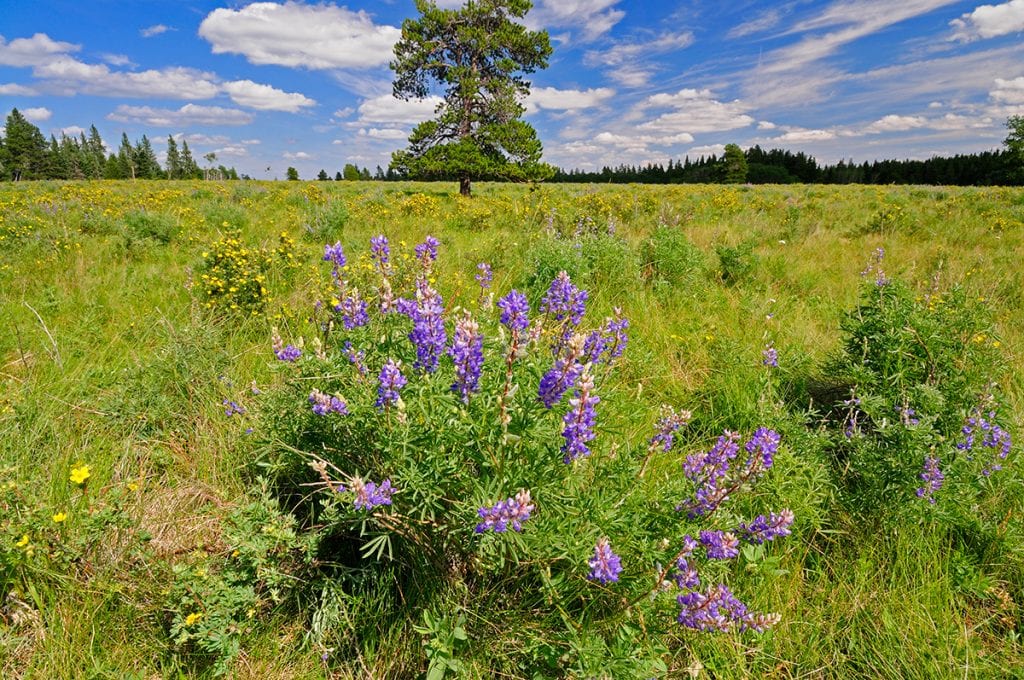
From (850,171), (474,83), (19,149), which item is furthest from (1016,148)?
(19,149)

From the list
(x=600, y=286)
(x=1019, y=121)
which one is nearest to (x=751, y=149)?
(x=1019, y=121)

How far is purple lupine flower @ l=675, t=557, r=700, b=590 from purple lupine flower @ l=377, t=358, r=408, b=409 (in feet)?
3.48

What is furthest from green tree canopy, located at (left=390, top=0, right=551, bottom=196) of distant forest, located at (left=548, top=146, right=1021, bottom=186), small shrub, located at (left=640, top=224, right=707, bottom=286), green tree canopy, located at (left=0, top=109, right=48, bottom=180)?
green tree canopy, located at (left=0, top=109, right=48, bottom=180)

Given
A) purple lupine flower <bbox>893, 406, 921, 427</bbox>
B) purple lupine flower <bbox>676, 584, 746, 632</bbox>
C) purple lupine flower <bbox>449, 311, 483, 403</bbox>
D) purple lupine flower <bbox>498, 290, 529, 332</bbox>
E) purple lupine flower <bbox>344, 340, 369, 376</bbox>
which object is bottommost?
purple lupine flower <bbox>676, 584, 746, 632</bbox>

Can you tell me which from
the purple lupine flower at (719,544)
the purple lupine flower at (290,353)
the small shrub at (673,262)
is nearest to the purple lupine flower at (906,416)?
the purple lupine flower at (719,544)

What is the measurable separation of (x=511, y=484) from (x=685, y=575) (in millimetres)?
694

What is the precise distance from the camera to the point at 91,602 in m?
1.77

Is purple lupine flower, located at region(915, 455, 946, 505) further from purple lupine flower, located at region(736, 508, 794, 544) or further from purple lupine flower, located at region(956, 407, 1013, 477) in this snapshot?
purple lupine flower, located at region(736, 508, 794, 544)

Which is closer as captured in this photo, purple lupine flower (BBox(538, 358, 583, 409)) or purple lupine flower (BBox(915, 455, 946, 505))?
purple lupine flower (BBox(538, 358, 583, 409))

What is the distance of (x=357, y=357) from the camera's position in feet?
6.20

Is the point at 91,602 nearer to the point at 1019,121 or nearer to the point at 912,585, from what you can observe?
the point at 912,585

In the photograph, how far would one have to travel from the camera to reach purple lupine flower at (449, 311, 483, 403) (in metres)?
1.50

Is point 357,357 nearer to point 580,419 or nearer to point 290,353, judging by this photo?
point 290,353

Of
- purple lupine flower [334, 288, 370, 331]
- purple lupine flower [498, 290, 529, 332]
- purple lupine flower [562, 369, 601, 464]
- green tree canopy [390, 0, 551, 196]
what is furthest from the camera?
green tree canopy [390, 0, 551, 196]
